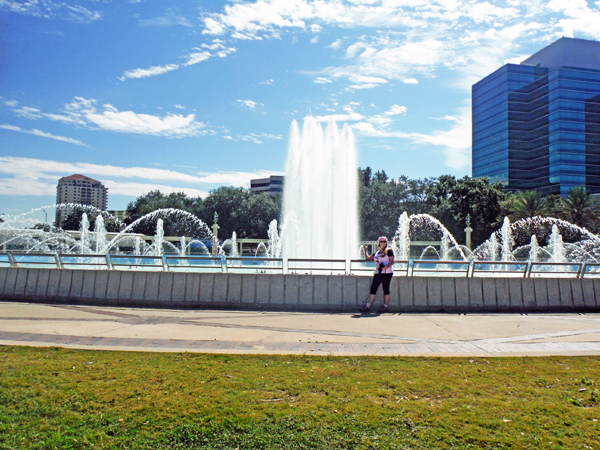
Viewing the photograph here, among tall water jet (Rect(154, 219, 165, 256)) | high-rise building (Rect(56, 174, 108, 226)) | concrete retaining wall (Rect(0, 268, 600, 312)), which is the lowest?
concrete retaining wall (Rect(0, 268, 600, 312))

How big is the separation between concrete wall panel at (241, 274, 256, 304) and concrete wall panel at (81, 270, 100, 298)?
11.7 feet

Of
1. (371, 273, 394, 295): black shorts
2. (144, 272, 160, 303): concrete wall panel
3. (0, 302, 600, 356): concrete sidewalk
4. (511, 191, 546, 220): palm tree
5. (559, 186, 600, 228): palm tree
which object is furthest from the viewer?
(511, 191, 546, 220): palm tree

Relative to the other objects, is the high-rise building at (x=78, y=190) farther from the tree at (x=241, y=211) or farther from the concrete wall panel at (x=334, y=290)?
the concrete wall panel at (x=334, y=290)

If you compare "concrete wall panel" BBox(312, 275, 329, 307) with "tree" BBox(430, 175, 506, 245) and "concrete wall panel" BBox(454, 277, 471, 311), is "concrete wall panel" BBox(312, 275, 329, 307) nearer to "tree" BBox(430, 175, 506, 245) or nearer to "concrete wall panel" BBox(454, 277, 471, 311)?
"concrete wall panel" BBox(454, 277, 471, 311)

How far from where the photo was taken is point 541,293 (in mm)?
10445

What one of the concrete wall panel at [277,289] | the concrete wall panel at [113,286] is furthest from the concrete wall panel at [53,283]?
the concrete wall panel at [277,289]

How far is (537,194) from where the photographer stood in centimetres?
5100

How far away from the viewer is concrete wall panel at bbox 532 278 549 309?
10.4m

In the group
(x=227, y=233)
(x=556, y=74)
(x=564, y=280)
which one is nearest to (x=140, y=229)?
(x=227, y=233)

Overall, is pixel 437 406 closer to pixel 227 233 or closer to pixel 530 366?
pixel 530 366

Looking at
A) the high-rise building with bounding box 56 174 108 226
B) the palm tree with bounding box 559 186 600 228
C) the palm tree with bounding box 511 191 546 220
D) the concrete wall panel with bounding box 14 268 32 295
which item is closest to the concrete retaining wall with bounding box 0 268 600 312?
the concrete wall panel with bounding box 14 268 32 295

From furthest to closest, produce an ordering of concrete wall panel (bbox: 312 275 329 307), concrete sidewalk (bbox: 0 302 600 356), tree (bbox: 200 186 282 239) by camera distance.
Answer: tree (bbox: 200 186 282 239)
concrete wall panel (bbox: 312 275 329 307)
concrete sidewalk (bbox: 0 302 600 356)

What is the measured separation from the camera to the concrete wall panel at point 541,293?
10391 millimetres

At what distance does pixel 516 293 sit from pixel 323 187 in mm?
17259
